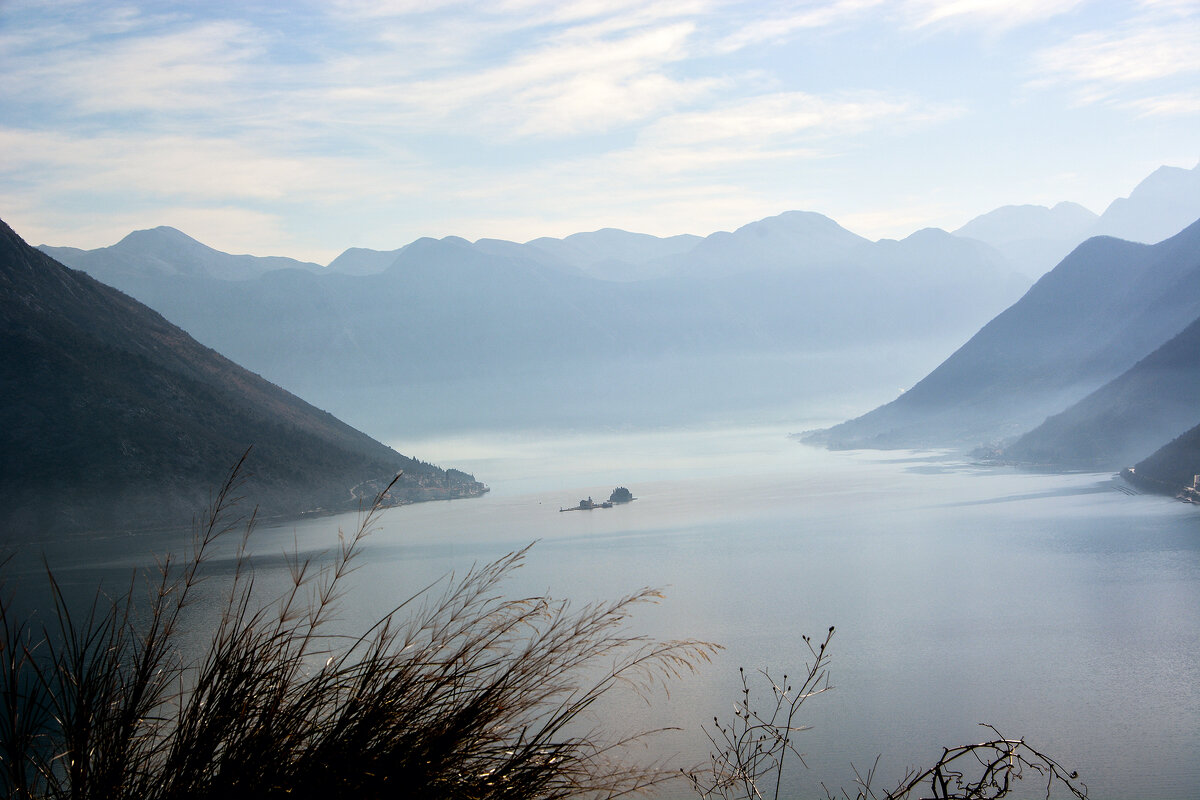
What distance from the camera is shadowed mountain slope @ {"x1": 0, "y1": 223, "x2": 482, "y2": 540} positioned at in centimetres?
4019

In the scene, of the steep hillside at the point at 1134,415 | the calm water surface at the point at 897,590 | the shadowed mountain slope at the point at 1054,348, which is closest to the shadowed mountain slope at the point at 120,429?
the calm water surface at the point at 897,590

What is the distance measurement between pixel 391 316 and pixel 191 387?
152 meters

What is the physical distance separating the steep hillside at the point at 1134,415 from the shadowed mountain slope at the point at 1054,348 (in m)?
15.6

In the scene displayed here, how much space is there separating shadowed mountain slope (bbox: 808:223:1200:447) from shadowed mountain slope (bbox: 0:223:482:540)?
5726 cm

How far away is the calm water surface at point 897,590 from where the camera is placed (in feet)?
47.9

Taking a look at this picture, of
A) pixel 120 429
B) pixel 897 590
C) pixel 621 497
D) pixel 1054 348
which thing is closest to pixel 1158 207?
pixel 1054 348

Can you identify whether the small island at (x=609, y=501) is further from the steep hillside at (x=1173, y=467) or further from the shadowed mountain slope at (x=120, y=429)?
the steep hillside at (x=1173, y=467)

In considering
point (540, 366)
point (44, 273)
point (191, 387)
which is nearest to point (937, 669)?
point (191, 387)

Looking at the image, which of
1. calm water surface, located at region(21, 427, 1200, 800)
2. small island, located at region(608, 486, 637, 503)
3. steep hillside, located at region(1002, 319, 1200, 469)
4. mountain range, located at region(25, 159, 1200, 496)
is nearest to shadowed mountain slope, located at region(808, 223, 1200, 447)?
mountain range, located at region(25, 159, 1200, 496)

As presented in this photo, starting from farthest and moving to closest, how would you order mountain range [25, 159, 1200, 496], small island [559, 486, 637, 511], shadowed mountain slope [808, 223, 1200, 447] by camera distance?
mountain range [25, 159, 1200, 496]
shadowed mountain slope [808, 223, 1200, 447]
small island [559, 486, 637, 511]

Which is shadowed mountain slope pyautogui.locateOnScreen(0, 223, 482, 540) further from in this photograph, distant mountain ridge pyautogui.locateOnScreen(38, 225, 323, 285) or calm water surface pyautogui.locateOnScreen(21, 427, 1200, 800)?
distant mountain ridge pyautogui.locateOnScreen(38, 225, 323, 285)

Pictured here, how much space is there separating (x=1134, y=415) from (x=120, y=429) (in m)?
58.5

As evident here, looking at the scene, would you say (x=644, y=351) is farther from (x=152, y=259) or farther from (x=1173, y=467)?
(x=1173, y=467)

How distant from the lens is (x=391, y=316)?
198 m
